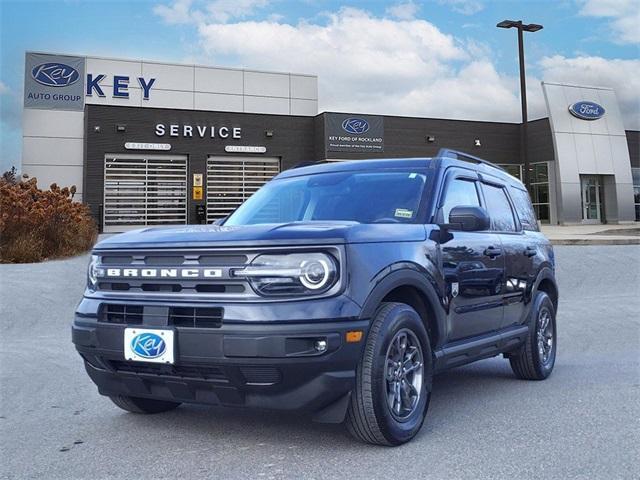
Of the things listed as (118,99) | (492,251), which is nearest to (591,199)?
(118,99)

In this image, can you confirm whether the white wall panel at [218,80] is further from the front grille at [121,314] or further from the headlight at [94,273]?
the front grille at [121,314]

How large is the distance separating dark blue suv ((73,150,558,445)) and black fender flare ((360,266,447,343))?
0.03 ft

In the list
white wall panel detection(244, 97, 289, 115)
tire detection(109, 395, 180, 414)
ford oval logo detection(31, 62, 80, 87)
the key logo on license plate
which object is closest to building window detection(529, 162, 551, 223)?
white wall panel detection(244, 97, 289, 115)

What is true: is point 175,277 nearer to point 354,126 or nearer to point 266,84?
point 354,126

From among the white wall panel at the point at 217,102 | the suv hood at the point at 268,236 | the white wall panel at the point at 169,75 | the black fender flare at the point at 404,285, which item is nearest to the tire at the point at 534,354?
the black fender flare at the point at 404,285

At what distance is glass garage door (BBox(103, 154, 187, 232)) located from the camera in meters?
27.8

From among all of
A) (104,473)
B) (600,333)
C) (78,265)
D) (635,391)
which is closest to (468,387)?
(635,391)

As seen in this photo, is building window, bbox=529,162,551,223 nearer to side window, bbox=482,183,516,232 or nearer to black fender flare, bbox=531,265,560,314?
black fender flare, bbox=531,265,560,314

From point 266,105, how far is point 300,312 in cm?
3213

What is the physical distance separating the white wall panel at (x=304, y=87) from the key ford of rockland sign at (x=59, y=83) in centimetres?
963

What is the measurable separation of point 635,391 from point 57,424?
453 cm

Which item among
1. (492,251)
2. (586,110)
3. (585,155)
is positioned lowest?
(492,251)

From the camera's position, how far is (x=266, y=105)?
3434cm

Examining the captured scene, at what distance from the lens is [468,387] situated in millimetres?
5473
